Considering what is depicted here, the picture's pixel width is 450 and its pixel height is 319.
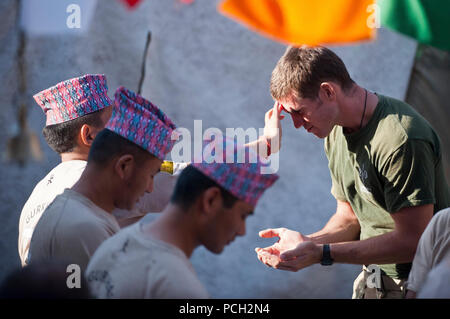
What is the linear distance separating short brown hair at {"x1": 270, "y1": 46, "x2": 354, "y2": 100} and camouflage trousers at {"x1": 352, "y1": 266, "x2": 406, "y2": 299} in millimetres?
1040

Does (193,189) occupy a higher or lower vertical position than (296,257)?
higher

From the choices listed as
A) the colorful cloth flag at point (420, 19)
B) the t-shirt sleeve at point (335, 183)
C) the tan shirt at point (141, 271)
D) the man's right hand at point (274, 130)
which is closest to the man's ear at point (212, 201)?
the tan shirt at point (141, 271)

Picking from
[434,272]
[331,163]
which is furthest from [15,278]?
[331,163]

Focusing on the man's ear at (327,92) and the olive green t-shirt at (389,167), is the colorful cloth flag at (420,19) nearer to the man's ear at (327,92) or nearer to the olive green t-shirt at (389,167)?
the olive green t-shirt at (389,167)

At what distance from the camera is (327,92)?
2.92 m

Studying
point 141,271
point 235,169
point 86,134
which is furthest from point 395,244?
point 86,134

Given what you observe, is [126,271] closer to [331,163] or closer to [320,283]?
[331,163]

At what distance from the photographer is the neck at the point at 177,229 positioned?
1.94 metres

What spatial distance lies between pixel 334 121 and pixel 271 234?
65cm

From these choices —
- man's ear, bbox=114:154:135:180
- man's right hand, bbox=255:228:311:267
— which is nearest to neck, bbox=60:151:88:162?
man's ear, bbox=114:154:135:180

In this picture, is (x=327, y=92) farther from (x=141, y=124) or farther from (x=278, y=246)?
(x=141, y=124)

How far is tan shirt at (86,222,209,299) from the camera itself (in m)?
1.79

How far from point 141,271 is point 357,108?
158 centimetres
